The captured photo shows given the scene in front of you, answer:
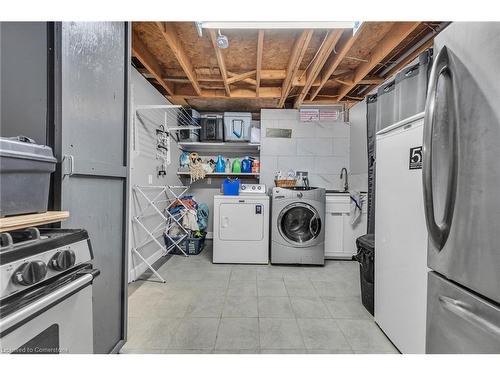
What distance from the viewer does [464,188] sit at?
68 cm

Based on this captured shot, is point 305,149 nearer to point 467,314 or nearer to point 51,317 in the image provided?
point 467,314

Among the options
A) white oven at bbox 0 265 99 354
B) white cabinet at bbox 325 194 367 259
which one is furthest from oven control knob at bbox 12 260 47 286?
white cabinet at bbox 325 194 367 259

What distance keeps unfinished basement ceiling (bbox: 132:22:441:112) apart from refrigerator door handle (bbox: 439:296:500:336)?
210 centimetres

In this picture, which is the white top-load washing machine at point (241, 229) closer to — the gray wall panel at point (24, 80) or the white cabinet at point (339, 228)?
the white cabinet at point (339, 228)

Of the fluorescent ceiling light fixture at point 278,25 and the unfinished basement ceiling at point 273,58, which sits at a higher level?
the unfinished basement ceiling at point 273,58

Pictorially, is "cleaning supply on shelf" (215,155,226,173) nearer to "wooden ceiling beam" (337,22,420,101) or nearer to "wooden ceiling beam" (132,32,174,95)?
"wooden ceiling beam" (132,32,174,95)

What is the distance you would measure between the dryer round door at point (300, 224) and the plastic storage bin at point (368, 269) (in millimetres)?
1056

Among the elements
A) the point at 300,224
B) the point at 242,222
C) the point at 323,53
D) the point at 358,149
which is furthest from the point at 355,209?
the point at 323,53

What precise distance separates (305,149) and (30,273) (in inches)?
150

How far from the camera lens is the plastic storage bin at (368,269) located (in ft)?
6.08

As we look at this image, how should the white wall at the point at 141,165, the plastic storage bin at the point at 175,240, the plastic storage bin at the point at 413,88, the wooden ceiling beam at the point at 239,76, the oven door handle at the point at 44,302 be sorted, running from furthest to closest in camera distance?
the plastic storage bin at the point at 175,240
the wooden ceiling beam at the point at 239,76
the white wall at the point at 141,165
the plastic storage bin at the point at 413,88
the oven door handle at the point at 44,302

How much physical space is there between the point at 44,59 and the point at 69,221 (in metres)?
0.71

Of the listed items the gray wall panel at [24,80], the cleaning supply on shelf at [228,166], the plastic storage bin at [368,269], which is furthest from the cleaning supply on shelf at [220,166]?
the gray wall panel at [24,80]

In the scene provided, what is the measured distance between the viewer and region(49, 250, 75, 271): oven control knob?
2.23ft
